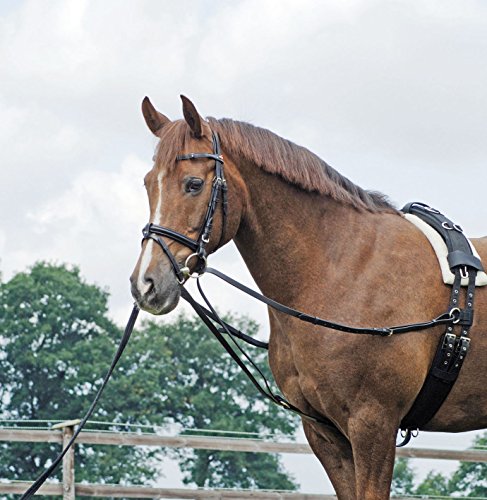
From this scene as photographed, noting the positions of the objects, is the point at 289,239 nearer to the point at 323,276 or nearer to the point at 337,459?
the point at 323,276

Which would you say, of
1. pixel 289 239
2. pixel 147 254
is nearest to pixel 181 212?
pixel 147 254

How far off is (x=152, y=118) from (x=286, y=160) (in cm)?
70

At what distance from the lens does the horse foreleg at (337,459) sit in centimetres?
483

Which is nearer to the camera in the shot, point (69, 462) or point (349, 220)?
Answer: point (349, 220)

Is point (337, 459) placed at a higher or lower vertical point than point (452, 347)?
lower

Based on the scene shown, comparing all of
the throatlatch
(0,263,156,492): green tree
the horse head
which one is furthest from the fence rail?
(0,263,156,492): green tree

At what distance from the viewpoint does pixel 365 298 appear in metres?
4.64

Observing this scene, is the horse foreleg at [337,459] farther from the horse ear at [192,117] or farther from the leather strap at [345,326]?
the horse ear at [192,117]

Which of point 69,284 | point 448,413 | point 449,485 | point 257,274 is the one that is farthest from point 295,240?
point 69,284

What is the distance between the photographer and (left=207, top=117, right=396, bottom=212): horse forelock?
475 cm

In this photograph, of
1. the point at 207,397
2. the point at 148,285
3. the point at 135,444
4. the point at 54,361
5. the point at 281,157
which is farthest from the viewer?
the point at 207,397

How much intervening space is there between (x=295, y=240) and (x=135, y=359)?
106ft

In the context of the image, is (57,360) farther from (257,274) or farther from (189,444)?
(257,274)

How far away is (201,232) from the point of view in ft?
14.6
